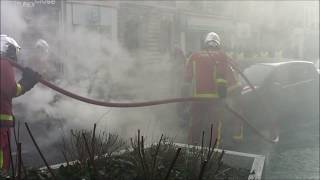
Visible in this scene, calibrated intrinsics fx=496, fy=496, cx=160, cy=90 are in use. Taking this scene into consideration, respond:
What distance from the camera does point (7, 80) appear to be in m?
4.35

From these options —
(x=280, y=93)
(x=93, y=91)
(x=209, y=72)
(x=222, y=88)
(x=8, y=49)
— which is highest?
(x=8, y=49)

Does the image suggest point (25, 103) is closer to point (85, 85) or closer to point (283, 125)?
point (85, 85)

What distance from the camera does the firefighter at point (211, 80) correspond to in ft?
21.0

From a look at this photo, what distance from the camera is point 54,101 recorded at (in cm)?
692

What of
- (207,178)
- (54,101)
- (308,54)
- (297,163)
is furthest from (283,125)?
(308,54)

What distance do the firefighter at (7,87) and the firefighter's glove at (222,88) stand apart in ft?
8.67

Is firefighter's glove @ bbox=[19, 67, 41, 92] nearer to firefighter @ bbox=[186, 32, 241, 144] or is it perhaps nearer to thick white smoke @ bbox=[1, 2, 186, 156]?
thick white smoke @ bbox=[1, 2, 186, 156]

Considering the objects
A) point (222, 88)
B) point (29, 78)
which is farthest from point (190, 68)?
point (29, 78)

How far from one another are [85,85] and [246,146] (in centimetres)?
271

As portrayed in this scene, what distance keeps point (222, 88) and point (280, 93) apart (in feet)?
9.39

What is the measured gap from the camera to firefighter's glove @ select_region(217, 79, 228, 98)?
252 inches

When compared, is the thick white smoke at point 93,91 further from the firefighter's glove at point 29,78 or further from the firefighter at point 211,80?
the firefighter's glove at point 29,78

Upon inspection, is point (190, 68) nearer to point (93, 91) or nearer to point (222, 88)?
point (222, 88)

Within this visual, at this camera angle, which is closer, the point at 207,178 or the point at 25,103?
the point at 207,178
